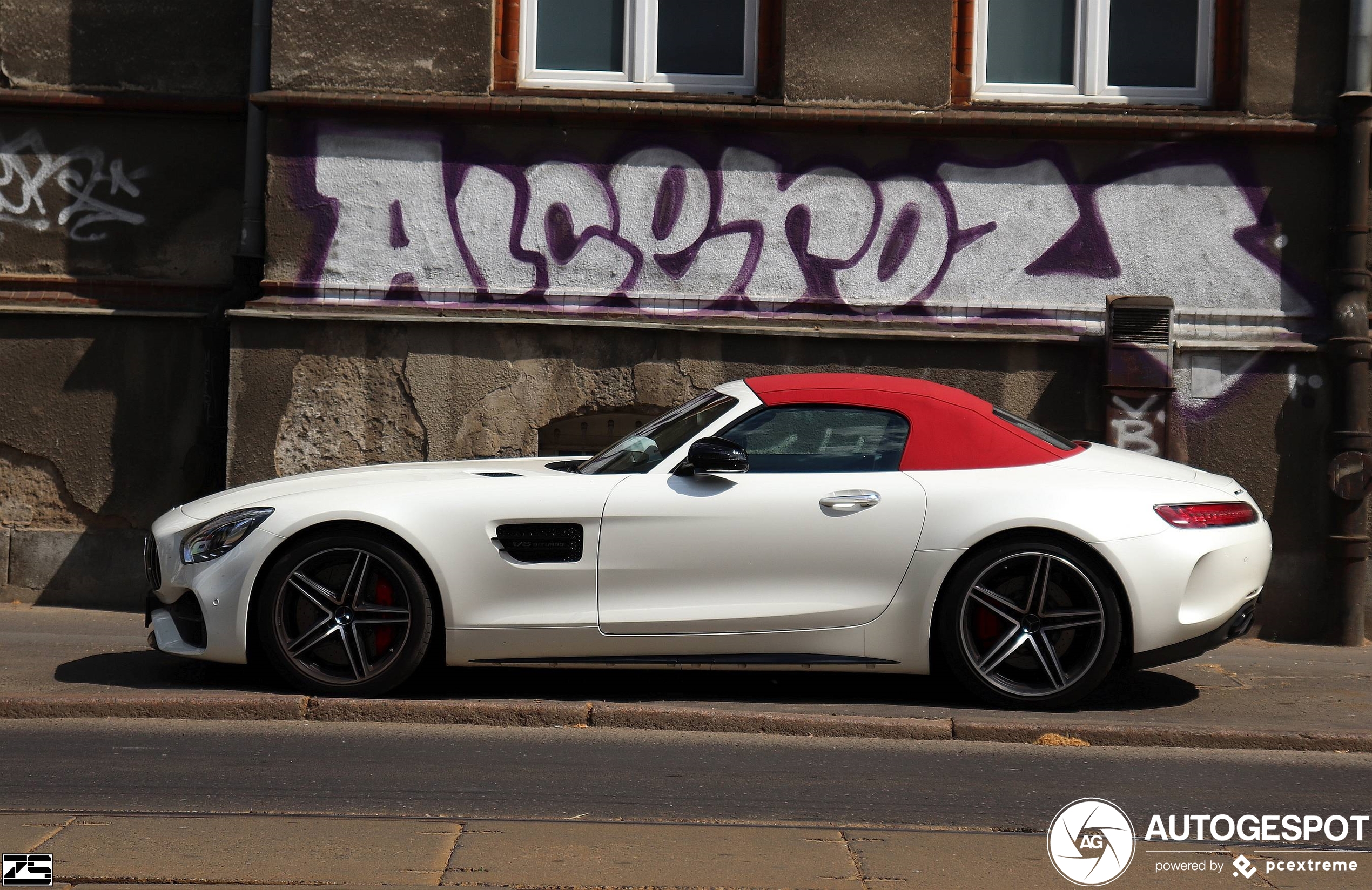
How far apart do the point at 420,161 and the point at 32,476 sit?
3.24 m

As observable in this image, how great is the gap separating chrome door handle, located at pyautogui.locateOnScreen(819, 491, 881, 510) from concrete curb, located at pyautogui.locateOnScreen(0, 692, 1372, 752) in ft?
2.83

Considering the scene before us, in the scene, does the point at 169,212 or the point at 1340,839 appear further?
the point at 169,212

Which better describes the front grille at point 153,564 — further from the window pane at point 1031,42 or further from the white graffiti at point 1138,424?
the window pane at point 1031,42

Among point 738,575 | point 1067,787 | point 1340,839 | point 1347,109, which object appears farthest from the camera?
point 1347,109

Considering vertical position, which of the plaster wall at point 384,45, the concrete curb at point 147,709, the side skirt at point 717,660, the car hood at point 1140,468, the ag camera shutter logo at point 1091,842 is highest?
the plaster wall at point 384,45

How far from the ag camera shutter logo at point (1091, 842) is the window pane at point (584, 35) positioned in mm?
6207

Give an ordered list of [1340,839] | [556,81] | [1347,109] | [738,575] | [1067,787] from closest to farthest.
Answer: [1340,839] < [1067,787] < [738,575] < [1347,109] < [556,81]

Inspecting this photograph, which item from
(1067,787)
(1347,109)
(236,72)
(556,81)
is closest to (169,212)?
(236,72)

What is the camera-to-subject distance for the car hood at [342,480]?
5.85 metres

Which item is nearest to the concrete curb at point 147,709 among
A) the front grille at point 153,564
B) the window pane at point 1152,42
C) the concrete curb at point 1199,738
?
the front grille at point 153,564

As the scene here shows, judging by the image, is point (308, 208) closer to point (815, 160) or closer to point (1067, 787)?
point (815, 160)

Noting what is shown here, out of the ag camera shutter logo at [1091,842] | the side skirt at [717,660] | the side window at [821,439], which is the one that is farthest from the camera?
the side window at [821,439]

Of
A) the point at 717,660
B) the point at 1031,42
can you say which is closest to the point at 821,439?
the point at 717,660

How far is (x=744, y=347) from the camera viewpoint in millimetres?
8656
